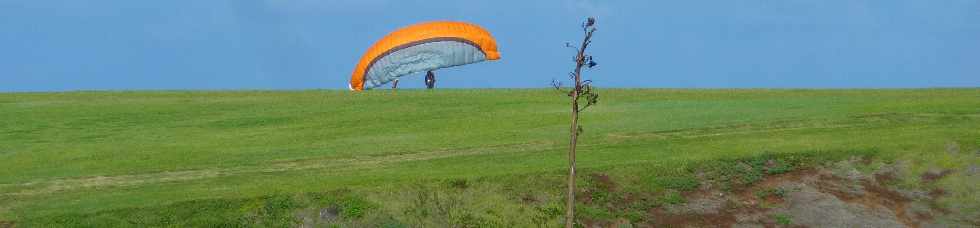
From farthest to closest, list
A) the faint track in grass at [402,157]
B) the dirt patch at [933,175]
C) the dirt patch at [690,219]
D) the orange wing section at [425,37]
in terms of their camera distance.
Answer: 1. the orange wing section at [425,37]
2. the faint track in grass at [402,157]
3. the dirt patch at [933,175]
4. the dirt patch at [690,219]

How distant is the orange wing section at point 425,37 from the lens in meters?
48.1

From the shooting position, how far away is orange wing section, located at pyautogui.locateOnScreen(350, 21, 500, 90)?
48.1 metres

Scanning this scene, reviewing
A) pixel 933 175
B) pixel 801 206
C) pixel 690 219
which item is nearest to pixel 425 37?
pixel 933 175

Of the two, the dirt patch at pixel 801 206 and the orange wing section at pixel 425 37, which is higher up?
the orange wing section at pixel 425 37

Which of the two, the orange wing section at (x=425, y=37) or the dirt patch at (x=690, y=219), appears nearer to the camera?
the dirt patch at (x=690, y=219)

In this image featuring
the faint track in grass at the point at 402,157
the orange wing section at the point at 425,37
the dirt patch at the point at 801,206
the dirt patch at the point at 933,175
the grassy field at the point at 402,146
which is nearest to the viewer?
the grassy field at the point at 402,146

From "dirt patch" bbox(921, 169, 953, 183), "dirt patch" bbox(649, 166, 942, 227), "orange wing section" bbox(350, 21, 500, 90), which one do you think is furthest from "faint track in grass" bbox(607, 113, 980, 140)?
"orange wing section" bbox(350, 21, 500, 90)

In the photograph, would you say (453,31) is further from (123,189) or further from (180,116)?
(123,189)

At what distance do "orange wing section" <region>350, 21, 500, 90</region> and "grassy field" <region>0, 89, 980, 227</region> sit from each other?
1.61 meters

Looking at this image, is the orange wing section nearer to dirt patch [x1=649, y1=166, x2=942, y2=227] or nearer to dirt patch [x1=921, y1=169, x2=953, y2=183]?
dirt patch [x1=649, y1=166, x2=942, y2=227]

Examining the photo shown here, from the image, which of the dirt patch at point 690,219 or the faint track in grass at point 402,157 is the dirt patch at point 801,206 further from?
the faint track in grass at point 402,157

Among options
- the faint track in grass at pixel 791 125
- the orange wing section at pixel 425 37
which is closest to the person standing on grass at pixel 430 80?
the orange wing section at pixel 425 37

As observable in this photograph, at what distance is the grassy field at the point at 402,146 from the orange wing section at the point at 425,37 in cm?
161

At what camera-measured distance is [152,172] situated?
96.7ft
